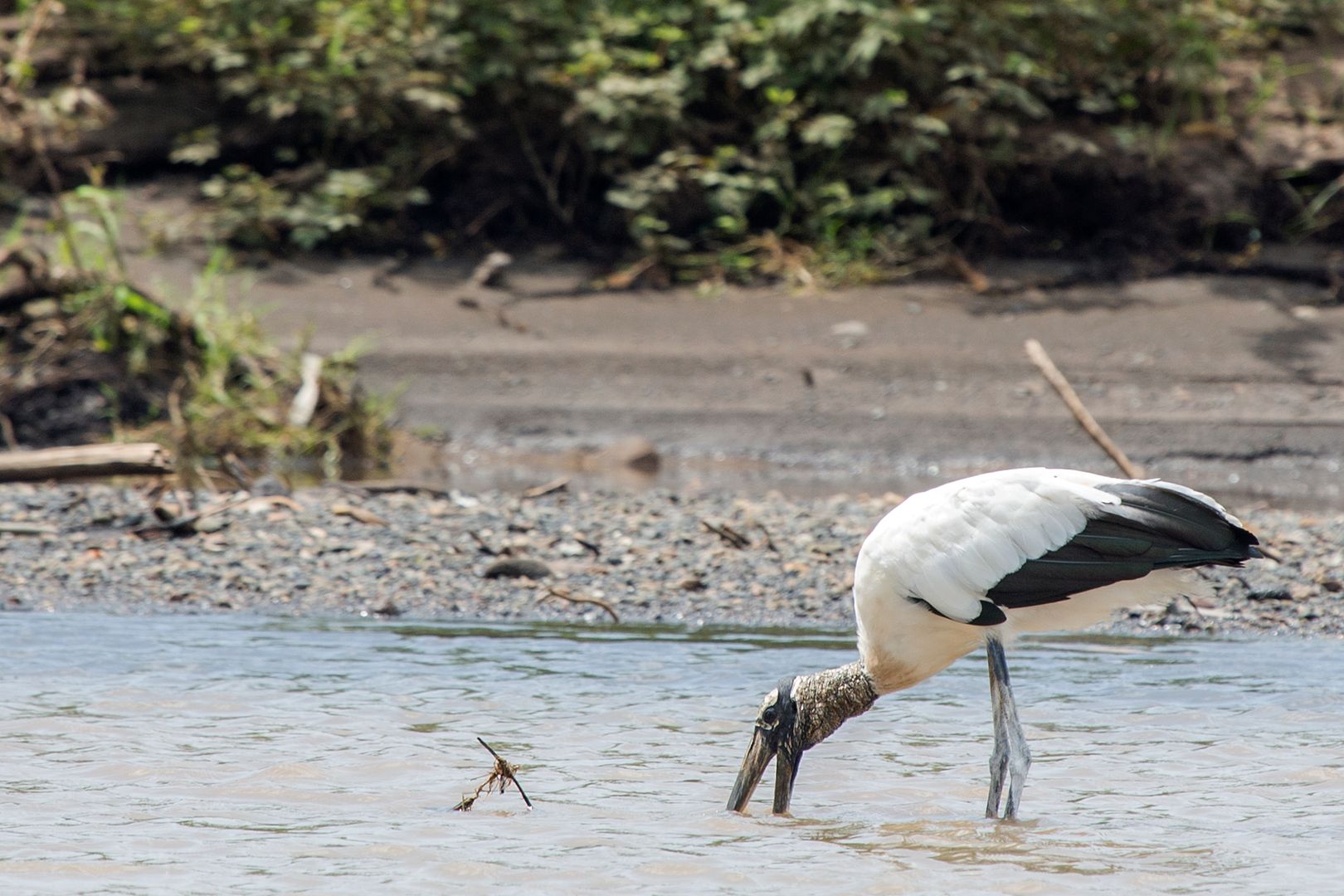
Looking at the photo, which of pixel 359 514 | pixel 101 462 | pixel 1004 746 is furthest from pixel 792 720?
pixel 101 462

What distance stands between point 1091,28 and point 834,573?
21.9 feet

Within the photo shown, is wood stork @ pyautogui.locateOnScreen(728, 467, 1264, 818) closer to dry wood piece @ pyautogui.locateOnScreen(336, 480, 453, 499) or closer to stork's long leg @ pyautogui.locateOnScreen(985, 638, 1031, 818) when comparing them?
stork's long leg @ pyautogui.locateOnScreen(985, 638, 1031, 818)

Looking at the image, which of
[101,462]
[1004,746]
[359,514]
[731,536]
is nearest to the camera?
[1004,746]

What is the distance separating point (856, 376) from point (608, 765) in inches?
258

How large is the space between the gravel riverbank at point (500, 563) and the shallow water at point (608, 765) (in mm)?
271

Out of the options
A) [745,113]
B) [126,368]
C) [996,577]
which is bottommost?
[126,368]

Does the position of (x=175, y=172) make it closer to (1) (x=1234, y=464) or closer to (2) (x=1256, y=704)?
(1) (x=1234, y=464)

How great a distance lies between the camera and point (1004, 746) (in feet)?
13.1

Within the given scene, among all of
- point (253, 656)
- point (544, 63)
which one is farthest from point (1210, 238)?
point (253, 656)

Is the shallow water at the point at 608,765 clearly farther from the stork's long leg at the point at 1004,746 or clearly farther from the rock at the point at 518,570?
the rock at the point at 518,570

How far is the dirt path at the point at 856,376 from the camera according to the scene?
9977mm

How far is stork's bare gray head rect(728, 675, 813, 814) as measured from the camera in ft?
13.2

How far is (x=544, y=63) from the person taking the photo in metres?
12.3

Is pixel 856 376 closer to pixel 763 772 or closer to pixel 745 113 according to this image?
pixel 745 113
